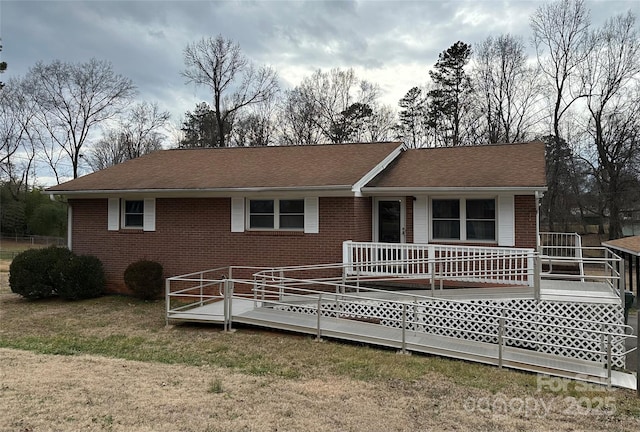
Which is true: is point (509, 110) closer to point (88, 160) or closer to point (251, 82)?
point (251, 82)

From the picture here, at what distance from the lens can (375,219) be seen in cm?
1267

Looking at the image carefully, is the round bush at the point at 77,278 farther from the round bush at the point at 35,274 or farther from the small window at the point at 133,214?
the small window at the point at 133,214

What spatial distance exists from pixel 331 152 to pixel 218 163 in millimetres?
3961

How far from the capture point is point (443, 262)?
10.1m

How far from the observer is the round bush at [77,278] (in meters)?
12.8

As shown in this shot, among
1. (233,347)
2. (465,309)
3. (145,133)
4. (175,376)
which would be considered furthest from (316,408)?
(145,133)

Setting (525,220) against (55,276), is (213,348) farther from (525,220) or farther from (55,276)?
(525,220)

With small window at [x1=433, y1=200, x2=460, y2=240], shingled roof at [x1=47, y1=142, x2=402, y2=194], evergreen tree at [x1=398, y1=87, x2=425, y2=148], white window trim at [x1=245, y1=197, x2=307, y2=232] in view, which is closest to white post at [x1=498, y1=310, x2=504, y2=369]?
small window at [x1=433, y1=200, x2=460, y2=240]

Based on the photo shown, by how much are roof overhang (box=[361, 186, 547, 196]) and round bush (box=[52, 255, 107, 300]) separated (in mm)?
8419

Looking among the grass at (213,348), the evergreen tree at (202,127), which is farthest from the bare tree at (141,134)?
the grass at (213,348)

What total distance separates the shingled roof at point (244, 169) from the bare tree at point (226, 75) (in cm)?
1978

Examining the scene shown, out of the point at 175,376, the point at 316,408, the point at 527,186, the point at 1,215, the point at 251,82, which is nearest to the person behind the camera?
the point at 316,408

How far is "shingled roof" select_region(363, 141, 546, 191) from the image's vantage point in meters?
11.1

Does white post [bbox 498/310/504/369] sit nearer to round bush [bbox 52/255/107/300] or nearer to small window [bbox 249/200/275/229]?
small window [bbox 249/200/275/229]
